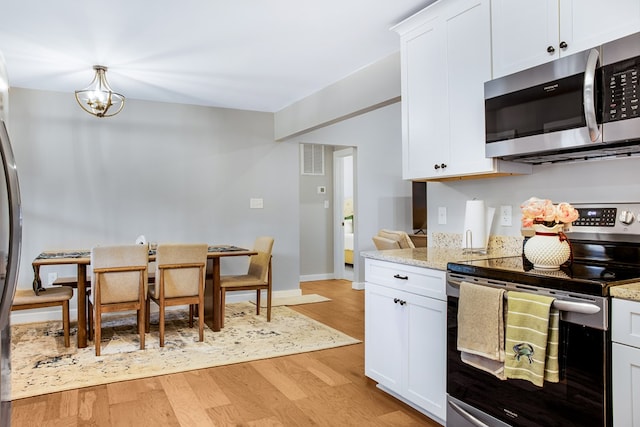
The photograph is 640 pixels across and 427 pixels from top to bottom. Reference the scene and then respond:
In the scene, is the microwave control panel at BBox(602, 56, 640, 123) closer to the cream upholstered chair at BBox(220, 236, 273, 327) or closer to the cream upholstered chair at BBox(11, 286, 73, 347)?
the cream upholstered chair at BBox(220, 236, 273, 327)

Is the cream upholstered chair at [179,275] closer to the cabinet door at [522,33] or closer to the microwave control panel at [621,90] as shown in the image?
the cabinet door at [522,33]

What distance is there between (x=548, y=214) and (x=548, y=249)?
0.15m

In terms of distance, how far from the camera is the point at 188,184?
5.33 m

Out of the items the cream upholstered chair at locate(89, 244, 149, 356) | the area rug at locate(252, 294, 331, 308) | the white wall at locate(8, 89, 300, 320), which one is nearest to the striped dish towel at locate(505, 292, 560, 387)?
the cream upholstered chair at locate(89, 244, 149, 356)

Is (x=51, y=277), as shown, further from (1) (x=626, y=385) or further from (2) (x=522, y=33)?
(1) (x=626, y=385)

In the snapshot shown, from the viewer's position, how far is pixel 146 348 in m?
3.70

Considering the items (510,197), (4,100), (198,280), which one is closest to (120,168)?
(198,280)

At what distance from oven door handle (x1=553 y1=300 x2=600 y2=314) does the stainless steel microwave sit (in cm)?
68

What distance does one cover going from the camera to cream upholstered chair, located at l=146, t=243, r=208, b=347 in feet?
12.3

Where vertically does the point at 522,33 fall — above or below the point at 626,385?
above

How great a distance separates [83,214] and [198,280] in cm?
185

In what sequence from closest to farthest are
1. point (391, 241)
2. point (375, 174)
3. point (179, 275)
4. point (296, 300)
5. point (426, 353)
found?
point (426, 353)
point (179, 275)
point (391, 241)
point (296, 300)
point (375, 174)

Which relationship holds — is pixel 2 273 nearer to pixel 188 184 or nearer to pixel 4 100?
pixel 4 100

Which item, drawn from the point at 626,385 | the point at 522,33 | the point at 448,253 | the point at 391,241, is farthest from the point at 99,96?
the point at 626,385
